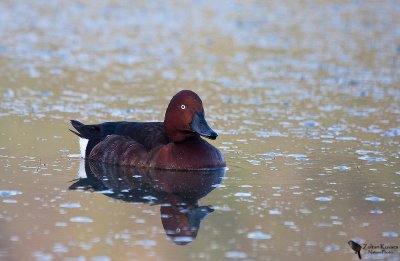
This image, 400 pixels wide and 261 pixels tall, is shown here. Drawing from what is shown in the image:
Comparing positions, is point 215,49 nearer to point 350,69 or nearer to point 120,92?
point 350,69

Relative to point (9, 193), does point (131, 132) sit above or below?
above

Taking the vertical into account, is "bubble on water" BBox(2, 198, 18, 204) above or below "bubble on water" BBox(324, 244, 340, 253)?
above

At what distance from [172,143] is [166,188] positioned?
1088 millimetres

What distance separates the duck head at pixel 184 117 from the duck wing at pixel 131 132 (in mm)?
164

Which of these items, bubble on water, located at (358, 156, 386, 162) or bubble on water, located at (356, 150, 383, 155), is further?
bubble on water, located at (356, 150, 383, 155)

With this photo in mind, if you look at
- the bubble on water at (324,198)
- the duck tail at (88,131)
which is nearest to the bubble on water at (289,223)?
the bubble on water at (324,198)

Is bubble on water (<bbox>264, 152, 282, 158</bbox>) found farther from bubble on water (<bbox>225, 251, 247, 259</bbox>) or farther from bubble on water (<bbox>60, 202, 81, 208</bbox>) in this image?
bubble on water (<bbox>225, 251, 247, 259</bbox>)

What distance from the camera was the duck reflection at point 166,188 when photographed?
25.9 feet

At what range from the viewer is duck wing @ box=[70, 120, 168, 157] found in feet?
34.2

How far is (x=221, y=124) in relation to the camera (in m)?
13.1

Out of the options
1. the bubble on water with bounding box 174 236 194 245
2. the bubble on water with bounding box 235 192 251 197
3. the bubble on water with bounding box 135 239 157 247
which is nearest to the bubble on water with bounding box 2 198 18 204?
the bubble on water with bounding box 135 239 157 247

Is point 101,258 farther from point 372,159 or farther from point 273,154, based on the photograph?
point 372,159

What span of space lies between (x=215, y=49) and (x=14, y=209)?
45.2 ft

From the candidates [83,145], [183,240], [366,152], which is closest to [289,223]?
[183,240]
